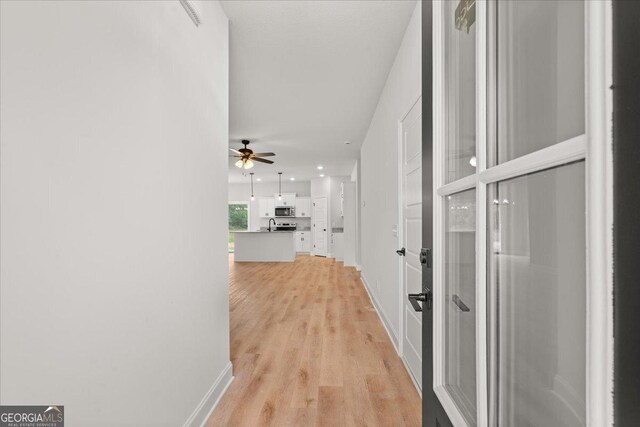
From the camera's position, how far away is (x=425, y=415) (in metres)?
0.96

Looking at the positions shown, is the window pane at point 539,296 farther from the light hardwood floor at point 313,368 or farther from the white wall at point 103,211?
the light hardwood floor at point 313,368

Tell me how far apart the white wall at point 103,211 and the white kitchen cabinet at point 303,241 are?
9007 mm

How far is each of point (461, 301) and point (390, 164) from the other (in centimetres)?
245

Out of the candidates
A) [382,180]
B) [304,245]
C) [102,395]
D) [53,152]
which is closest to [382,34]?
[382,180]

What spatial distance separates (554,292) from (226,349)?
2126 mm

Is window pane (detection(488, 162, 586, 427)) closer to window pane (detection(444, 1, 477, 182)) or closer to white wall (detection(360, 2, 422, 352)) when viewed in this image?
window pane (detection(444, 1, 477, 182))

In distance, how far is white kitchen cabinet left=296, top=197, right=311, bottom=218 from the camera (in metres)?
10.7

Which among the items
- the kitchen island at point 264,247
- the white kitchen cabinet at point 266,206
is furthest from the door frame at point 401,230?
the white kitchen cabinet at point 266,206

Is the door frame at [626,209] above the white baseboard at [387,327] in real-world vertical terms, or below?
above

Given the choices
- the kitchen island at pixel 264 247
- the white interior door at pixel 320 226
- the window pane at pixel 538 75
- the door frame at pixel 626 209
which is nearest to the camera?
the door frame at pixel 626 209

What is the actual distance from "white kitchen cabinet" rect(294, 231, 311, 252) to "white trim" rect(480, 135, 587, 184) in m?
10.3

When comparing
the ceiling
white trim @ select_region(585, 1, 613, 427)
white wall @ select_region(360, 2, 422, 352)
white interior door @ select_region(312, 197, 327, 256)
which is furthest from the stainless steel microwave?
white trim @ select_region(585, 1, 613, 427)

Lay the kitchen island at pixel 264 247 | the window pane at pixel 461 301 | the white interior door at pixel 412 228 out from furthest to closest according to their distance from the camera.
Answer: the kitchen island at pixel 264 247 → the white interior door at pixel 412 228 → the window pane at pixel 461 301

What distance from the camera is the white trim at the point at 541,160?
382mm
